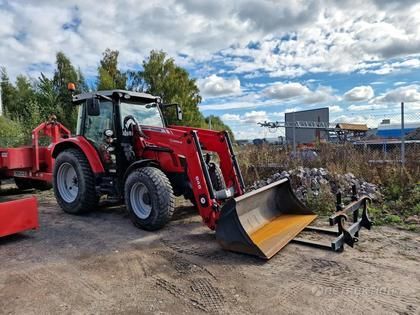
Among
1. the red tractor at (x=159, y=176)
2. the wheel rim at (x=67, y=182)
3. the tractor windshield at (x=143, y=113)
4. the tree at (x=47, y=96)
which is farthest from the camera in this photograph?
the tree at (x=47, y=96)

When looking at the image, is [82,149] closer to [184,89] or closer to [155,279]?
[155,279]

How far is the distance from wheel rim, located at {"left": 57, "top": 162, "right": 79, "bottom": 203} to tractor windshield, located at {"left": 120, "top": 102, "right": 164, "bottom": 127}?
1694 millimetres

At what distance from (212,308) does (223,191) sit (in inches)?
98.3

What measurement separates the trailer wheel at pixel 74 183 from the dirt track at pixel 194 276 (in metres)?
1.21

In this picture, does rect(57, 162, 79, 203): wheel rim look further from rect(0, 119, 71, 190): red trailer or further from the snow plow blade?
the snow plow blade

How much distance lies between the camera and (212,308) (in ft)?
10.5

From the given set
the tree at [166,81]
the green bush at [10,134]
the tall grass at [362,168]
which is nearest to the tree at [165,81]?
the tree at [166,81]

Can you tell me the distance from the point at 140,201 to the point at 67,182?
2299mm

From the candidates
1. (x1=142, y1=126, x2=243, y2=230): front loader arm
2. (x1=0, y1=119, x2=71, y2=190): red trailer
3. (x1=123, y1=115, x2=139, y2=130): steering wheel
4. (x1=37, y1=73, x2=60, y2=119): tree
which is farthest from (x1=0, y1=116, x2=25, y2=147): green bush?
(x1=142, y1=126, x2=243, y2=230): front loader arm

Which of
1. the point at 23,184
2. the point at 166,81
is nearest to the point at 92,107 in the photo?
the point at 23,184

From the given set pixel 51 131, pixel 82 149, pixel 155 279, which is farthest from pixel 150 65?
pixel 155 279

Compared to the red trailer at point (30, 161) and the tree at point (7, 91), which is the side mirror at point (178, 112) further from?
the tree at point (7, 91)

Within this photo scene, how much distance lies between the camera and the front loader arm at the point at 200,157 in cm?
501

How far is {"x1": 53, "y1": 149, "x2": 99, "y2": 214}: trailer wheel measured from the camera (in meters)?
6.59
